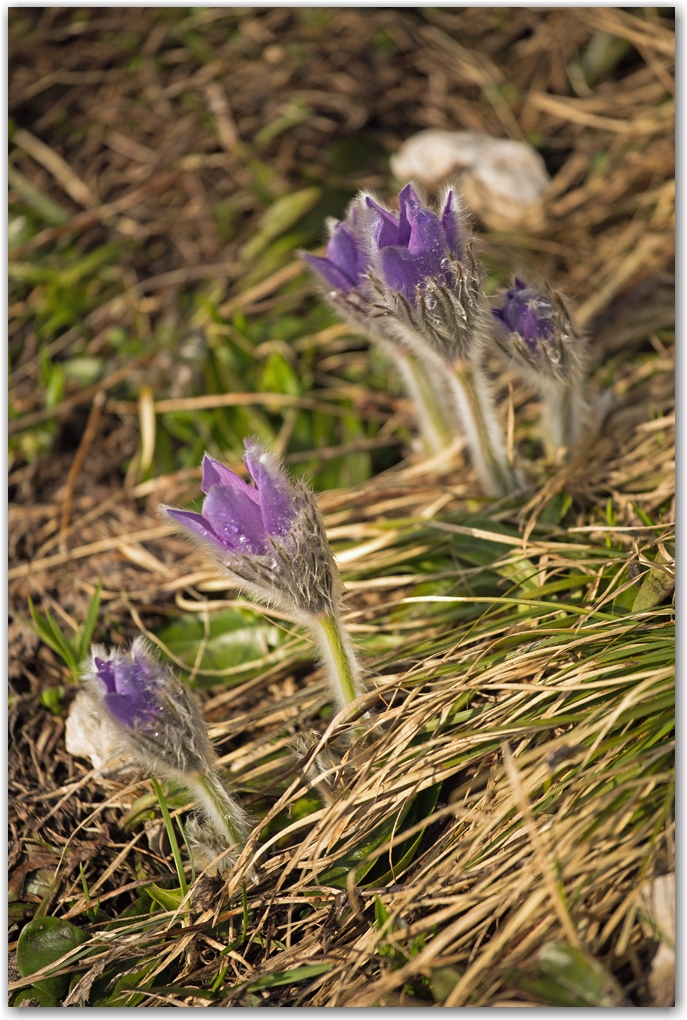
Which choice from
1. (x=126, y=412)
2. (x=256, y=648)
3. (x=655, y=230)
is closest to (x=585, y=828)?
(x=256, y=648)

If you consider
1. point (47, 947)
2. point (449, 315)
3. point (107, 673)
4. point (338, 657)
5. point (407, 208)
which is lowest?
point (47, 947)

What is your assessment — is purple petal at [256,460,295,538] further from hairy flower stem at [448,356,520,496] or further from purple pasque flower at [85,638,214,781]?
hairy flower stem at [448,356,520,496]

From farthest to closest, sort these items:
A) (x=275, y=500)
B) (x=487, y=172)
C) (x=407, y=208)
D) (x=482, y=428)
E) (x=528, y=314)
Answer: (x=487, y=172), (x=482, y=428), (x=528, y=314), (x=407, y=208), (x=275, y=500)

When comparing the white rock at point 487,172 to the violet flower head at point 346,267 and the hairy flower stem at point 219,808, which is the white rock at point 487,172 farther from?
the hairy flower stem at point 219,808

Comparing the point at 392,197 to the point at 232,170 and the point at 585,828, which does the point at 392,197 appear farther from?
the point at 585,828

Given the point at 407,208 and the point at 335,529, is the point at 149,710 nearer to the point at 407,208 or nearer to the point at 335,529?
the point at 335,529

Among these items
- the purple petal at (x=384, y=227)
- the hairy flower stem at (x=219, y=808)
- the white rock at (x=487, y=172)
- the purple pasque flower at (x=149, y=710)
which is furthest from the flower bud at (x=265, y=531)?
the white rock at (x=487, y=172)

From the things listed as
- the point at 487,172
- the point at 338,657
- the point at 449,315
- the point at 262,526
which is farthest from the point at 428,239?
the point at 487,172
